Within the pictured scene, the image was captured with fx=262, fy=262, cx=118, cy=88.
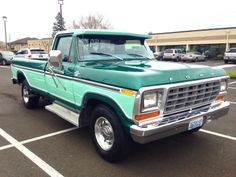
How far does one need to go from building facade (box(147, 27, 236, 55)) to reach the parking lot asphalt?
118ft

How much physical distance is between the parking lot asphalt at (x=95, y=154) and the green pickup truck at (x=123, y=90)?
0.34 metres

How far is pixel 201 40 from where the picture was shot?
4369 centimetres

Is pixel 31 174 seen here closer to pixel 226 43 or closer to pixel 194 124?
pixel 194 124

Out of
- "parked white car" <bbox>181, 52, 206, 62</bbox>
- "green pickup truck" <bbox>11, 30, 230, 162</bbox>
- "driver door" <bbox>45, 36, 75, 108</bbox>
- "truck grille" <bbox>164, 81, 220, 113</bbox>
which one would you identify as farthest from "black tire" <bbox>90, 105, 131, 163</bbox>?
"parked white car" <bbox>181, 52, 206, 62</bbox>

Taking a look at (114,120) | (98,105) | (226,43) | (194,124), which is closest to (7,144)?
(98,105)

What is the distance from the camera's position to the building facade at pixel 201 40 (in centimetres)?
4062

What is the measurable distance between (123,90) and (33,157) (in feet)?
6.47

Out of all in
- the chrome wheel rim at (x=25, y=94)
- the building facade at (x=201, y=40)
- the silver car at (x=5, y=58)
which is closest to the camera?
the chrome wheel rim at (x=25, y=94)

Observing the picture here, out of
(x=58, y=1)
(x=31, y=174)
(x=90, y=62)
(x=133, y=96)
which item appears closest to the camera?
(x=133, y=96)

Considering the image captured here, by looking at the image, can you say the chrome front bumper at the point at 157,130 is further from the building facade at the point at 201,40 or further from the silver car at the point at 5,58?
the building facade at the point at 201,40

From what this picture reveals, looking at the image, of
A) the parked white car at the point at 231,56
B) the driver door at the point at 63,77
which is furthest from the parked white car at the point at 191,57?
the driver door at the point at 63,77

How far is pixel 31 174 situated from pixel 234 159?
3.14m

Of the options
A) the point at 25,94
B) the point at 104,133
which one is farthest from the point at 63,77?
the point at 25,94

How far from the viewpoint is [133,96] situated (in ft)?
11.1
